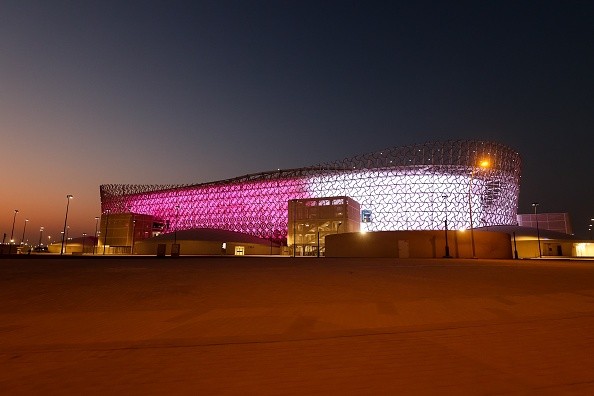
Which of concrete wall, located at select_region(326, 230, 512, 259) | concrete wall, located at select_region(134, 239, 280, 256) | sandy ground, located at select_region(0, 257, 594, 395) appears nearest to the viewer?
sandy ground, located at select_region(0, 257, 594, 395)

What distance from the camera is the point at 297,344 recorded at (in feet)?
17.7

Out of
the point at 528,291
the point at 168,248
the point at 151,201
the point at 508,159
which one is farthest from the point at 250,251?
the point at 528,291

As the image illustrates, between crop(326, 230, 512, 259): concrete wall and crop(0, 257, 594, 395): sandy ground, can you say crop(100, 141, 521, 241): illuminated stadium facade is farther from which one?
crop(0, 257, 594, 395): sandy ground

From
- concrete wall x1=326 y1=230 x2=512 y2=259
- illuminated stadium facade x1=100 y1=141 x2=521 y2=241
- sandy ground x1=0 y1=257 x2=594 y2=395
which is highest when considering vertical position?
illuminated stadium facade x1=100 y1=141 x2=521 y2=241

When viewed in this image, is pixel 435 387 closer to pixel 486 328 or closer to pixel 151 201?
pixel 486 328

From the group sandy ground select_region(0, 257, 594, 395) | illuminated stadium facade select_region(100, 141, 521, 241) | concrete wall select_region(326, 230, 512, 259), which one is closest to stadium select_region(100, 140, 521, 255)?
illuminated stadium facade select_region(100, 141, 521, 241)

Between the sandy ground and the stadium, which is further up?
the stadium

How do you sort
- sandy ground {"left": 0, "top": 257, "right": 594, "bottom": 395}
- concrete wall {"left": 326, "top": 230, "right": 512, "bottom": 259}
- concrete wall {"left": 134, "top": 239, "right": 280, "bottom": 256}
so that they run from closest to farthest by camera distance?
sandy ground {"left": 0, "top": 257, "right": 594, "bottom": 395} < concrete wall {"left": 326, "top": 230, "right": 512, "bottom": 259} < concrete wall {"left": 134, "top": 239, "right": 280, "bottom": 256}

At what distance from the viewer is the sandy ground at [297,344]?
12.6 feet

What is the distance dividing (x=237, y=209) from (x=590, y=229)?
10279cm

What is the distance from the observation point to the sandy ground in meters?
3.83

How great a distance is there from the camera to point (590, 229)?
352 feet

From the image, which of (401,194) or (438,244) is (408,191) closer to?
(401,194)

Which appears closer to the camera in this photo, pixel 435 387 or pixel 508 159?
pixel 435 387
